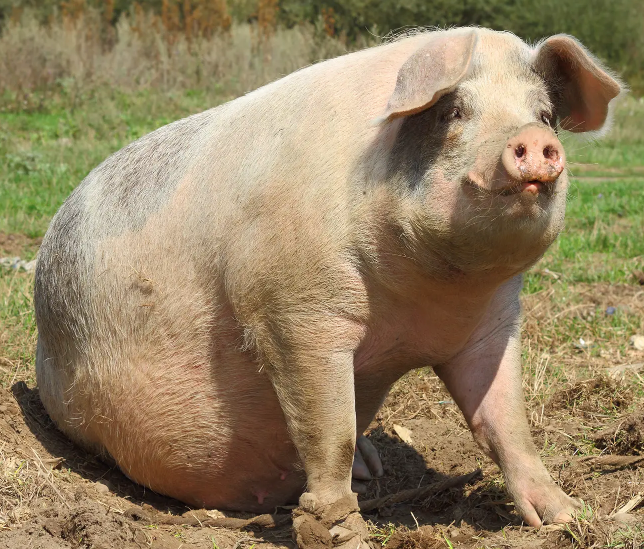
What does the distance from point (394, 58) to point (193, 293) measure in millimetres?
→ 1194

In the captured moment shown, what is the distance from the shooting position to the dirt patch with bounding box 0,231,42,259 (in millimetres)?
6793

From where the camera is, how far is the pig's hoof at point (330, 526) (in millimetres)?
3295

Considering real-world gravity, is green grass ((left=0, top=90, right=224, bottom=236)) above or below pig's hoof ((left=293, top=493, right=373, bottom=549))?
below

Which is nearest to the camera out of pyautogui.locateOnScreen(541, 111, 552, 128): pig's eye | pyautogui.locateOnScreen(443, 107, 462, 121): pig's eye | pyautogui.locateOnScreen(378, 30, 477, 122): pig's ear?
pyautogui.locateOnScreen(378, 30, 477, 122): pig's ear

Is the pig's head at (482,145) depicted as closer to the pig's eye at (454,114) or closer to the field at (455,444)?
the pig's eye at (454,114)

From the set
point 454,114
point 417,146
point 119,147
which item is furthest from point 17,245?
point 454,114

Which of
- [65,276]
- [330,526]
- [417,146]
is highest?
[417,146]

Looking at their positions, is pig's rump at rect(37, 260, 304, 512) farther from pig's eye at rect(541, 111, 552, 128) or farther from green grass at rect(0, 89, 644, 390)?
pig's eye at rect(541, 111, 552, 128)

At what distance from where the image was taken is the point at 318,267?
330 centimetres

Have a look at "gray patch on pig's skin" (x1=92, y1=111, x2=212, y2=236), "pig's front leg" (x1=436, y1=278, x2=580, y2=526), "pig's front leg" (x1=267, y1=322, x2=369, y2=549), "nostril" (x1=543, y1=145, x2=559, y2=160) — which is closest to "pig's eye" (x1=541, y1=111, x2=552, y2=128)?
"nostril" (x1=543, y1=145, x2=559, y2=160)

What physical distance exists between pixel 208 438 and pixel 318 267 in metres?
1.07

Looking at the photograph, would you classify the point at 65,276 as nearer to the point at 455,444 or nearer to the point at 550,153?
the point at 455,444

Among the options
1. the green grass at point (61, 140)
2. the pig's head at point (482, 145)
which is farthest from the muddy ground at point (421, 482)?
the green grass at point (61, 140)

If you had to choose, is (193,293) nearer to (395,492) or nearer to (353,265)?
(353,265)
